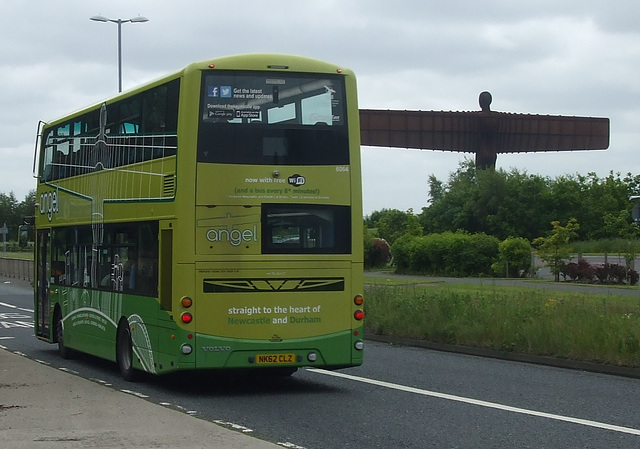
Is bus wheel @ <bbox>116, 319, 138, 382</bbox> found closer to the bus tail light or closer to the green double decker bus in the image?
the green double decker bus

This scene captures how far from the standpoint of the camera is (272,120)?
1394cm

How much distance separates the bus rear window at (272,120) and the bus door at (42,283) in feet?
24.3

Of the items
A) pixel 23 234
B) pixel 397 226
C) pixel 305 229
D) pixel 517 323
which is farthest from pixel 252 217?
pixel 397 226

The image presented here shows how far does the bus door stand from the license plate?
7.67 m

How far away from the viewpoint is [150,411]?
11461 millimetres

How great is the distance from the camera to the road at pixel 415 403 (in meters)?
10.5

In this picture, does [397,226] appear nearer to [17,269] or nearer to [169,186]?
[17,269]

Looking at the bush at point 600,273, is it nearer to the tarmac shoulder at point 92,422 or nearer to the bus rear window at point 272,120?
the bus rear window at point 272,120

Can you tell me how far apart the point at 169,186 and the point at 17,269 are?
49.7 metres

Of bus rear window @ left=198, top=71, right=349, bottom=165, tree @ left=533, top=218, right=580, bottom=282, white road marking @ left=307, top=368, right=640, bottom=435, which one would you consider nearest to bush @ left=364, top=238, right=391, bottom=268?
tree @ left=533, top=218, right=580, bottom=282

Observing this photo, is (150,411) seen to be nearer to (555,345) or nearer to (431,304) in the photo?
(555,345)

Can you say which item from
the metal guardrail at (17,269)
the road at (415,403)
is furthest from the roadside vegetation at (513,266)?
the metal guardrail at (17,269)

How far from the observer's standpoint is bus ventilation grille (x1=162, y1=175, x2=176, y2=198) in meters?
13.9

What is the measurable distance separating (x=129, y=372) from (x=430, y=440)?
6.60m
